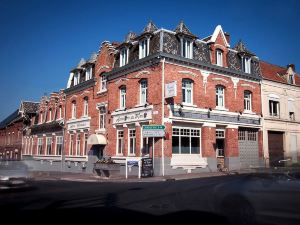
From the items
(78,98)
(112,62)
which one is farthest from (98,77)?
(78,98)

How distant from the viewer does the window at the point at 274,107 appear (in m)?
30.7

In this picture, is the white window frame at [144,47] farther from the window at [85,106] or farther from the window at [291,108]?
the window at [291,108]

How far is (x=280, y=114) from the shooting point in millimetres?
31031

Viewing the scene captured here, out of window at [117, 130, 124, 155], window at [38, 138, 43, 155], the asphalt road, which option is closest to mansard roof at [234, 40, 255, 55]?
window at [117, 130, 124, 155]

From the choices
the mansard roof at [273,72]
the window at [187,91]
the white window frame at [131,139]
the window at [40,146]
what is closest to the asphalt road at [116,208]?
the white window frame at [131,139]

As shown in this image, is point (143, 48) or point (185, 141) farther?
point (143, 48)

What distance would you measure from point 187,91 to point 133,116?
15.3 feet

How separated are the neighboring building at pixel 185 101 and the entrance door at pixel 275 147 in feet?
5.38

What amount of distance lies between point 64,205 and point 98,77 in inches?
837

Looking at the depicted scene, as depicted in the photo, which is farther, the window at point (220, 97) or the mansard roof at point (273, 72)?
the mansard roof at point (273, 72)

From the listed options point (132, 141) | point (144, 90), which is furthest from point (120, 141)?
point (144, 90)

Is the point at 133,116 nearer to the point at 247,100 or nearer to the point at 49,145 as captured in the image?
the point at 247,100

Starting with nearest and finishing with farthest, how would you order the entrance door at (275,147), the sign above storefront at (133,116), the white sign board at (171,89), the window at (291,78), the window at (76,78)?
the white sign board at (171,89), the sign above storefront at (133,116), the entrance door at (275,147), the window at (291,78), the window at (76,78)

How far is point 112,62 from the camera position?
28891 millimetres
